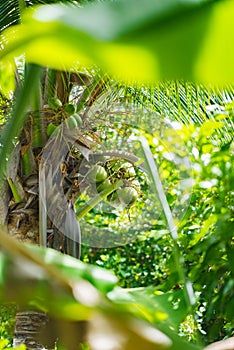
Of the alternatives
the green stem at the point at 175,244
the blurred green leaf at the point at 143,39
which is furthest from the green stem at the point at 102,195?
the blurred green leaf at the point at 143,39

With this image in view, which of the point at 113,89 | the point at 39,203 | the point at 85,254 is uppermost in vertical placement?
the point at 85,254

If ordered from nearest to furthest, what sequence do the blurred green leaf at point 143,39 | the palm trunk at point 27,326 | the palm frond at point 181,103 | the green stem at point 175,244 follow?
the blurred green leaf at point 143,39 → the green stem at point 175,244 → the palm trunk at point 27,326 → the palm frond at point 181,103

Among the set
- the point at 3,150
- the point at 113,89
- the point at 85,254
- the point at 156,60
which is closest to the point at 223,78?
the point at 156,60

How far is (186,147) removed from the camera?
2.53 m

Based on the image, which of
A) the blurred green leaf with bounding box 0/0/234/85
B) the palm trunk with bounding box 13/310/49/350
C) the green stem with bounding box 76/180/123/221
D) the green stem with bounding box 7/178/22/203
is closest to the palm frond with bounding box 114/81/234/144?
the green stem with bounding box 76/180/123/221

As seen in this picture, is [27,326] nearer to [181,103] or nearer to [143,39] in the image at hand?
[181,103]

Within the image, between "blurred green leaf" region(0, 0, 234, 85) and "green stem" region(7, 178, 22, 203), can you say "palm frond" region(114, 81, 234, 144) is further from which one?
"blurred green leaf" region(0, 0, 234, 85)

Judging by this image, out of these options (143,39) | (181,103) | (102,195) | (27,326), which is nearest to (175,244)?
(143,39)

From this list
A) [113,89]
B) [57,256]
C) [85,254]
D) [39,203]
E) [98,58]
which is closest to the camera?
[98,58]

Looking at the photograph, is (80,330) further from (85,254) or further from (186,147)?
(85,254)

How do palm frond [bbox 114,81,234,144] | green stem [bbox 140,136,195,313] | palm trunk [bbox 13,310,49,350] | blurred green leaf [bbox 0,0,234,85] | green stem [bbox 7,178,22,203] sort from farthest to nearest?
palm frond [bbox 114,81,234,144]
green stem [bbox 7,178,22,203]
palm trunk [bbox 13,310,49,350]
green stem [bbox 140,136,195,313]
blurred green leaf [bbox 0,0,234,85]

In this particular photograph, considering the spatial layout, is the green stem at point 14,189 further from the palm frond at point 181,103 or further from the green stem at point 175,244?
the green stem at point 175,244

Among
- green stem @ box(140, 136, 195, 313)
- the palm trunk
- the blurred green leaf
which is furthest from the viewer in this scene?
the palm trunk

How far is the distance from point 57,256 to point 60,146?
80.1 inches
